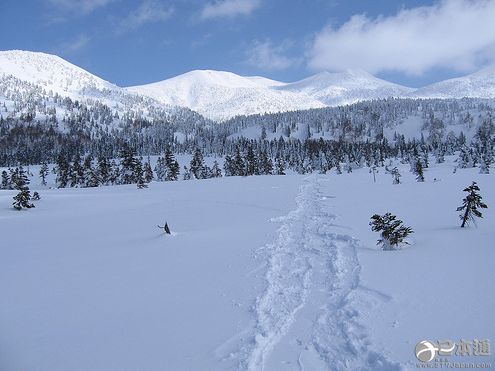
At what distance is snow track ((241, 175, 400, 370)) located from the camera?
6402 mm

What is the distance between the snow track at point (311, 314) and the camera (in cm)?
640

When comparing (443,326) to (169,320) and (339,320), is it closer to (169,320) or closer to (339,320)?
(339,320)

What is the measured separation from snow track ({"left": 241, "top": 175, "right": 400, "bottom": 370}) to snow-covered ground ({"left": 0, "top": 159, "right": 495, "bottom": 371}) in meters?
0.03

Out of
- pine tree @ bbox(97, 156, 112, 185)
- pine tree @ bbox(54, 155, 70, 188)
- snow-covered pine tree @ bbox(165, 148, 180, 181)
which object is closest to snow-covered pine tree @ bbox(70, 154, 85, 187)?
pine tree @ bbox(54, 155, 70, 188)

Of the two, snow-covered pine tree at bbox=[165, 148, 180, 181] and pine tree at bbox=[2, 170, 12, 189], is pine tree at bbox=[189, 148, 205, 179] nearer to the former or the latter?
snow-covered pine tree at bbox=[165, 148, 180, 181]

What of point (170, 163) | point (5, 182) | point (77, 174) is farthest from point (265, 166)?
point (5, 182)

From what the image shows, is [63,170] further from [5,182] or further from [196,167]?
[196,167]

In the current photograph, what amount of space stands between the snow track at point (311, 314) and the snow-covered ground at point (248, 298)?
3 centimetres

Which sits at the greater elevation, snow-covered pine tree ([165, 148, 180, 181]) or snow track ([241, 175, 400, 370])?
snow-covered pine tree ([165, 148, 180, 181])

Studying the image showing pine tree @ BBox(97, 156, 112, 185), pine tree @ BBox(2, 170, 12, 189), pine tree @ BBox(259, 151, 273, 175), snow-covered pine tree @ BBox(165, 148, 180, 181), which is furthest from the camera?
pine tree @ BBox(259, 151, 273, 175)

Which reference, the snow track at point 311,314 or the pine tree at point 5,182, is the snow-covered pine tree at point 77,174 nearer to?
the pine tree at point 5,182

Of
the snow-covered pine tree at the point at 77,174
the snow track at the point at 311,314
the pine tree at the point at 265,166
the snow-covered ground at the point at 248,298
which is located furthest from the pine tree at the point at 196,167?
the snow track at the point at 311,314

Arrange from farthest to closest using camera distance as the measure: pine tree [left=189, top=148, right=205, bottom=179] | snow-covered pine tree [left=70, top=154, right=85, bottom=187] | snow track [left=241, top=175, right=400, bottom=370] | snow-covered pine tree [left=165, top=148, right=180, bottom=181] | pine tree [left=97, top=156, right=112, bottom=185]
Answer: pine tree [left=189, top=148, right=205, bottom=179] < snow-covered pine tree [left=70, top=154, right=85, bottom=187] < pine tree [left=97, top=156, right=112, bottom=185] < snow-covered pine tree [left=165, top=148, right=180, bottom=181] < snow track [left=241, top=175, right=400, bottom=370]

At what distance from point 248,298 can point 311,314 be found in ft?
6.31
